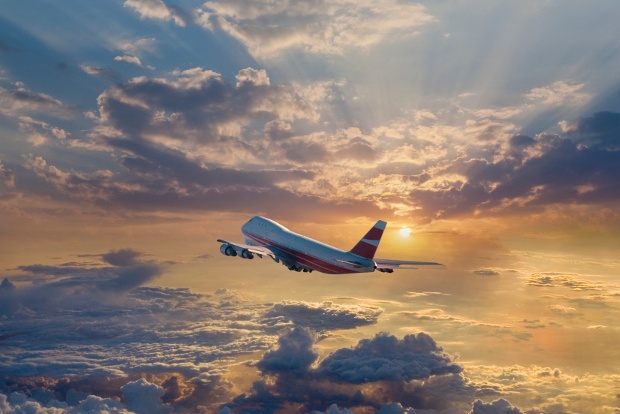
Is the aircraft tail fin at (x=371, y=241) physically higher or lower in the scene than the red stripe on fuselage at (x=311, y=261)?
higher

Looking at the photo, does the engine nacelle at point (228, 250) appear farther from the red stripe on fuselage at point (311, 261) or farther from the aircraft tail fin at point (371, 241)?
the aircraft tail fin at point (371, 241)

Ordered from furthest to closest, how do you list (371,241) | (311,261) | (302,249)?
(302,249) < (311,261) < (371,241)

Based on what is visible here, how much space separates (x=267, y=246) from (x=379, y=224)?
36.2m

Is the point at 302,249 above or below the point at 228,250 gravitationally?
above

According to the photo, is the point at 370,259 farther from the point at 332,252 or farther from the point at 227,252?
the point at 227,252

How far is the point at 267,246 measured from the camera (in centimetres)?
11700

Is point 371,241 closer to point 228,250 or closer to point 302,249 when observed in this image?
point 302,249

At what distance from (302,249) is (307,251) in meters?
2.05

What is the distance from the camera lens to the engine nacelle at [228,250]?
10206 centimetres

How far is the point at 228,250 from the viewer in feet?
336

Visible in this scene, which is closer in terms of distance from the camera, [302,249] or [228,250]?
[228,250]

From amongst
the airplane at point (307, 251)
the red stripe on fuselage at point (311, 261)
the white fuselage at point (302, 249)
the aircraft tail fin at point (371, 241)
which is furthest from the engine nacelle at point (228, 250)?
the aircraft tail fin at point (371, 241)

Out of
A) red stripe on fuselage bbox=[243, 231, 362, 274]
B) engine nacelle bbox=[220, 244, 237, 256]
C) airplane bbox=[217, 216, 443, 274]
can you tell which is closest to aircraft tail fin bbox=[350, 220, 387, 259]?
airplane bbox=[217, 216, 443, 274]

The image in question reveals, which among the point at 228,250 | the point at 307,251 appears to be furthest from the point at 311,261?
the point at 228,250
